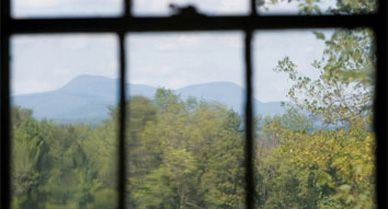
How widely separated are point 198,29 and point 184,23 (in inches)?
1.9

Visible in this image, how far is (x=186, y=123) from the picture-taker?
7.57 feet

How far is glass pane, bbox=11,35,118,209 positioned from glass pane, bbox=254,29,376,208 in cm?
52

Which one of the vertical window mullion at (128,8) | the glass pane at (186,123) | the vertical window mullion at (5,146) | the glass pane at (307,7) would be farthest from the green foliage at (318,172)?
the vertical window mullion at (5,146)

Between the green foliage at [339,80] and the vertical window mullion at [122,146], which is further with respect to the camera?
the green foliage at [339,80]

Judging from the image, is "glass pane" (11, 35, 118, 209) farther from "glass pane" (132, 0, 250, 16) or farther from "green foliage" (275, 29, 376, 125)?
"green foliage" (275, 29, 376, 125)

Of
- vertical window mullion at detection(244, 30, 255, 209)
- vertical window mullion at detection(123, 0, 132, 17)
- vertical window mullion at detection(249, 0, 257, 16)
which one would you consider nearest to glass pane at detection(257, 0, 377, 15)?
vertical window mullion at detection(249, 0, 257, 16)

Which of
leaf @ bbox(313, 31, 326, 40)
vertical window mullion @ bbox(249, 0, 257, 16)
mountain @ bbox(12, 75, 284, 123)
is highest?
vertical window mullion @ bbox(249, 0, 257, 16)

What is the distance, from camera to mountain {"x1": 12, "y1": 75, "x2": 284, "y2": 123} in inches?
88.0

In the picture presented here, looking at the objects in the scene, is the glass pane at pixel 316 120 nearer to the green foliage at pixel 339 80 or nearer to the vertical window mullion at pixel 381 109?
the green foliage at pixel 339 80

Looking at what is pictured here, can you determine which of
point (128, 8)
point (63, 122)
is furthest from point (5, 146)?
point (128, 8)

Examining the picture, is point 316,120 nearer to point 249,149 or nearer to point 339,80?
point 339,80

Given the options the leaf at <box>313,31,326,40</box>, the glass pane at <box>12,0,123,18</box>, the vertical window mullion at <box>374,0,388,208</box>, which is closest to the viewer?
the vertical window mullion at <box>374,0,388,208</box>

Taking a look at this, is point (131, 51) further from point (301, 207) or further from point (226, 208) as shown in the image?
point (301, 207)

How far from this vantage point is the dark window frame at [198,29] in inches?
81.9
